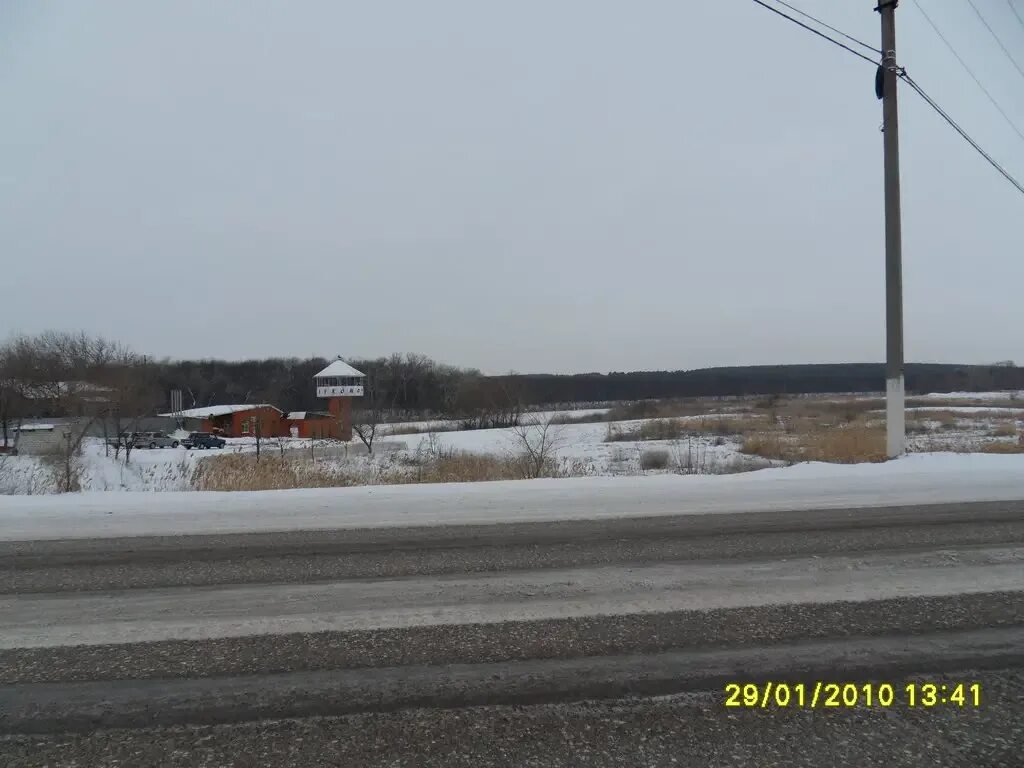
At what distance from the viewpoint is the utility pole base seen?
41.5 feet

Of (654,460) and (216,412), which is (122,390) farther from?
(216,412)

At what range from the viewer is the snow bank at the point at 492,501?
25.6ft

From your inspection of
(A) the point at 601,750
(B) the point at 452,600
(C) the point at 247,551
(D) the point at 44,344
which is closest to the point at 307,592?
(B) the point at 452,600

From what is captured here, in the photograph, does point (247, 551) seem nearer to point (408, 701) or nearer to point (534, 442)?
point (408, 701)

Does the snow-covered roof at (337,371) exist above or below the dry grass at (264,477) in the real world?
above

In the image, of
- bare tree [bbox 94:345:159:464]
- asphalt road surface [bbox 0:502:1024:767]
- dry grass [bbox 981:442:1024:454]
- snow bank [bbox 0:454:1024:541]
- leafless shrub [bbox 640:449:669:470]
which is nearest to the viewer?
asphalt road surface [bbox 0:502:1024:767]

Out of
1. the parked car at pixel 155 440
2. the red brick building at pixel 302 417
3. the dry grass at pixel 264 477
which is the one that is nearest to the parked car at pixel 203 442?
the parked car at pixel 155 440

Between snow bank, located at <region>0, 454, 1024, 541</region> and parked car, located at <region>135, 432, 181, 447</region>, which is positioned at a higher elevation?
snow bank, located at <region>0, 454, 1024, 541</region>

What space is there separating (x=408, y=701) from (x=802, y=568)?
12.5ft

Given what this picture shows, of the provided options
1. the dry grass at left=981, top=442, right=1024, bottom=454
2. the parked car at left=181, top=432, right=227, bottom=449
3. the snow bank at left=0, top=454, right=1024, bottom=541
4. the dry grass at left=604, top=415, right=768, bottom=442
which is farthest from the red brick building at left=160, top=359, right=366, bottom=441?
the dry grass at left=981, top=442, right=1024, bottom=454

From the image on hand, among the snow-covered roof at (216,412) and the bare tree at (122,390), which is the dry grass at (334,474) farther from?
the snow-covered roof at (216,412)

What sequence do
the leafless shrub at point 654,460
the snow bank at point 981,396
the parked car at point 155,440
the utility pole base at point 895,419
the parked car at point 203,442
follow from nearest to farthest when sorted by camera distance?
the utility pole base at point 895,419
the leafless shrub at point 654,460
the parked car at point 155,440
the parked car at point 203,442
the snow bank at point 981,396

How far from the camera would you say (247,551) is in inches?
253
